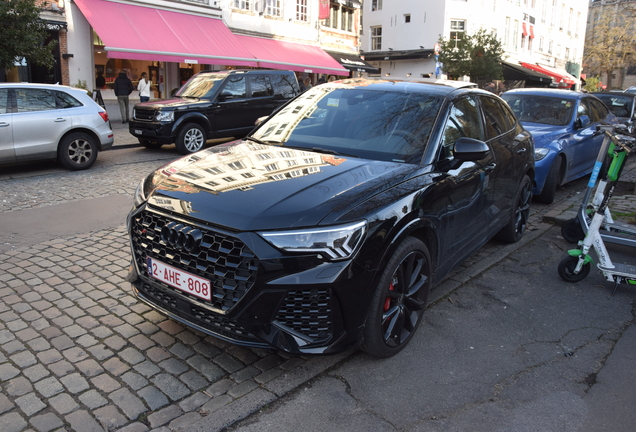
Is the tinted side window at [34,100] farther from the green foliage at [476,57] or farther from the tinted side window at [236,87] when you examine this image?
the green foliage at [476,57]

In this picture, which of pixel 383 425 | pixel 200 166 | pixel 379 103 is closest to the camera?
pixel 383 425

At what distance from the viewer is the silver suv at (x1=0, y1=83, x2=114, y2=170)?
9086 mm

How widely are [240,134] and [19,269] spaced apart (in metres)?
9.45

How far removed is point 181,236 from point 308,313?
85 centimetres

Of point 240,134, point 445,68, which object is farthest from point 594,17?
point 240,134

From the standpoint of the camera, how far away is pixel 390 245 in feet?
10.3

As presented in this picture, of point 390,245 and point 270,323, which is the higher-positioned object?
point 390,245

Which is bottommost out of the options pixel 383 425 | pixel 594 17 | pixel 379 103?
pixel 383 425

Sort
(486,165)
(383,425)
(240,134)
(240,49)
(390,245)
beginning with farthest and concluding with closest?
(240,49) → (240,134) → (486,165) → (390,245) → (383,425)

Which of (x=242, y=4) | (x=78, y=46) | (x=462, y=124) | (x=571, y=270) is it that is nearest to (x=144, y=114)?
(x=78, y=46)

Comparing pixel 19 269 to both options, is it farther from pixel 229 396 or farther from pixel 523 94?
pixel 523 94

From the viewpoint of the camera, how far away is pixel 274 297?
2814mm

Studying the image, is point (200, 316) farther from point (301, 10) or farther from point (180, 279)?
point (301, 10)

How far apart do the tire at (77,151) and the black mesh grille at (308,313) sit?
27.5ft
